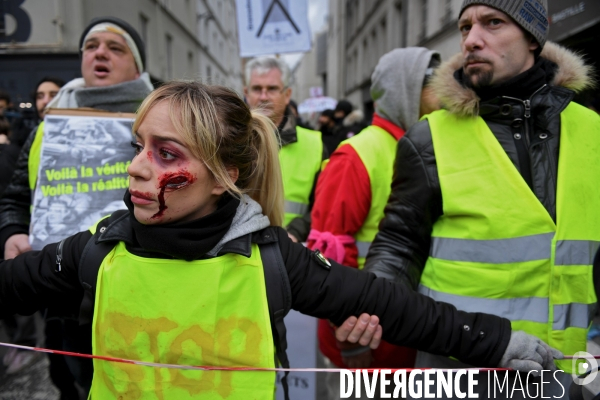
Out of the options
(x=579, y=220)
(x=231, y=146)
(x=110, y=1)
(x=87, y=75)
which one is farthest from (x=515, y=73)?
(x=110, y=1)

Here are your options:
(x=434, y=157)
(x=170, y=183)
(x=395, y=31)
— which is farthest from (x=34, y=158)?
(x=395, y=31)

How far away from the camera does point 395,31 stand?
638 inches

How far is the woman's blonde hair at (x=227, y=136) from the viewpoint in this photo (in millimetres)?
1331

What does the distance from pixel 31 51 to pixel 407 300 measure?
1019 cm

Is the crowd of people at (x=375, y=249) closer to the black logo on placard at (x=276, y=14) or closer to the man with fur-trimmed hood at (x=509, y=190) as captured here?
the man with fur-trimmed hood at (x=509, y=190)

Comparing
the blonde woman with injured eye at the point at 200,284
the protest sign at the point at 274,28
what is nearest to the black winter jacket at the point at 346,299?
the blonde woman with injured eye at the point at 200,284

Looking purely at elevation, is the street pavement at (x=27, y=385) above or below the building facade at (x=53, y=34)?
below

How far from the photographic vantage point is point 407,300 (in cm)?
146

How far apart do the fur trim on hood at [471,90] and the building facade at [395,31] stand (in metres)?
0.32

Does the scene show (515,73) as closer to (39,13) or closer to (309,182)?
(309,182)

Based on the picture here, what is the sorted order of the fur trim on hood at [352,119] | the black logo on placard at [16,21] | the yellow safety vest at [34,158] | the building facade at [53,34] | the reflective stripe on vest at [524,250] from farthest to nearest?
the building facade at [53,34] → the black logo on placard at [16,21] → the fur trim on hood at [352,119] → the yellow safety vest at [34,158] → the reflective stripe on vest at [524,250]

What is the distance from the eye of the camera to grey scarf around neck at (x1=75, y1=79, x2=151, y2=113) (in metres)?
2.27

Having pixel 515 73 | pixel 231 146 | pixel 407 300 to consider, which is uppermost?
pixel 515 73

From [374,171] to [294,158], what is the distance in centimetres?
Result: 75
